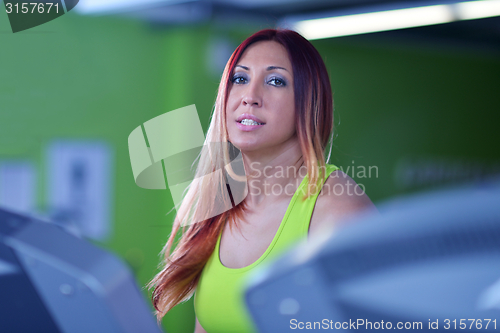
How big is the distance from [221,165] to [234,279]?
1.24 ft

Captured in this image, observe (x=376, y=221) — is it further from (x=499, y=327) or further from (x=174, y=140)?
(x=174, y=140)

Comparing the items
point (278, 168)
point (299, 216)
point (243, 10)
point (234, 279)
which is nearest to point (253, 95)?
point (278, 168)

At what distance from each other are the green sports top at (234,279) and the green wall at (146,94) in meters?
2.16

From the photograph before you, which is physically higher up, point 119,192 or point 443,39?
point 443,39

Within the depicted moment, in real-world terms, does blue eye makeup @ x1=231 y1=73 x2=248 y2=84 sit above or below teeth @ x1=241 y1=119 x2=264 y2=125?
above

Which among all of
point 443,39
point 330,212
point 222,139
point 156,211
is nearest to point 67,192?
point 156,211

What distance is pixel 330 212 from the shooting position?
111cm

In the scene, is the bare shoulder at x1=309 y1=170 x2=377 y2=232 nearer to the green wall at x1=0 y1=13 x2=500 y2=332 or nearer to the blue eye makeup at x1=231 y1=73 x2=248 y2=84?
the blue eye makeup at x1=231 y1=73 x2=248 y2=84

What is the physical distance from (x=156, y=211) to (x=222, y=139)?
2.66m

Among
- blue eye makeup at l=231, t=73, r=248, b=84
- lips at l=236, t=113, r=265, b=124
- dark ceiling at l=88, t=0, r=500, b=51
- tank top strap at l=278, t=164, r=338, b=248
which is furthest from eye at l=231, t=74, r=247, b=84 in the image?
dark ceiling at l=88, t=0, r=500, b=51

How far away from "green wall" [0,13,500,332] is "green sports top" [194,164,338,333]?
2165mm

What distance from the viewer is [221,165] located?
1392 millimetres

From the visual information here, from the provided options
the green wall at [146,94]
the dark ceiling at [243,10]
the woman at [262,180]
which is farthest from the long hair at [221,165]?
the dark ceiling at [243,10]

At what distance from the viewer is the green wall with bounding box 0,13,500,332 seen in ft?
11.1
